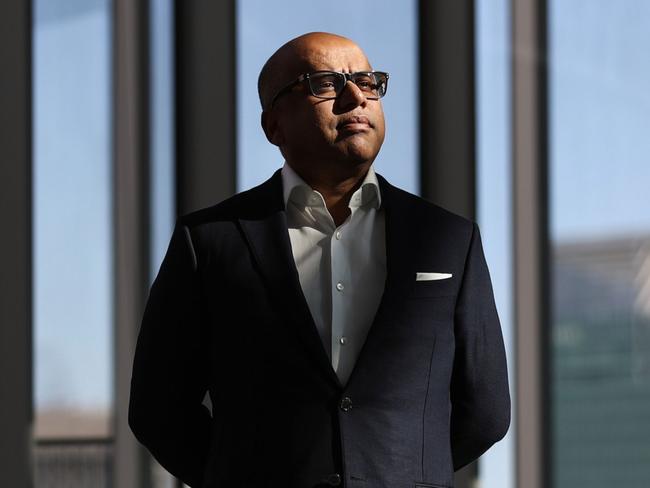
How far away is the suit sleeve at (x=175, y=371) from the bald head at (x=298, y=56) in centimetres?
25

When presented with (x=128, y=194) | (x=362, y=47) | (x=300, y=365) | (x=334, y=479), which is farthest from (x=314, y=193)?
(x=128, y=194)

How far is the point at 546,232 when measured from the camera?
124 inches

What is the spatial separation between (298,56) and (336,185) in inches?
7.4

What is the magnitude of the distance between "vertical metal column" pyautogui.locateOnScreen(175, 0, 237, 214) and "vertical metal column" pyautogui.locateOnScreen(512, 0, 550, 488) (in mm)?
879

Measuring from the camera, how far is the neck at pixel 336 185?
63.9 inches

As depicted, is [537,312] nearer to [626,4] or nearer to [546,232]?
[546,232]

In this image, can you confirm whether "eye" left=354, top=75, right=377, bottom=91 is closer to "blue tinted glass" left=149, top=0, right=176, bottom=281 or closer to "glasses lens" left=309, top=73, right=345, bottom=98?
"glasses lens" left=309, top=73, right=345, bottom=98

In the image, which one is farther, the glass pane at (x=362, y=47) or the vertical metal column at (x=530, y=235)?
the glass pane at (x=362, y=47)

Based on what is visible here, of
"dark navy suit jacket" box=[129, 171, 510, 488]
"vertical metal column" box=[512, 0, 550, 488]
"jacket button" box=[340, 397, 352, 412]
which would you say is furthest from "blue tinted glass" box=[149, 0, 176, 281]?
"jacket button" box=[340, 397, 352, 412]

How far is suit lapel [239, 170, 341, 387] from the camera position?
152cm

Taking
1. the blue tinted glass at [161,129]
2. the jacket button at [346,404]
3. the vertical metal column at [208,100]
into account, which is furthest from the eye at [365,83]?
the blue tinted glass at [161,129]

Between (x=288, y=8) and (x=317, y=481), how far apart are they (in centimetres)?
218

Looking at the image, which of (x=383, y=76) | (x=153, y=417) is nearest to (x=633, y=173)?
(x=383, y=76)
